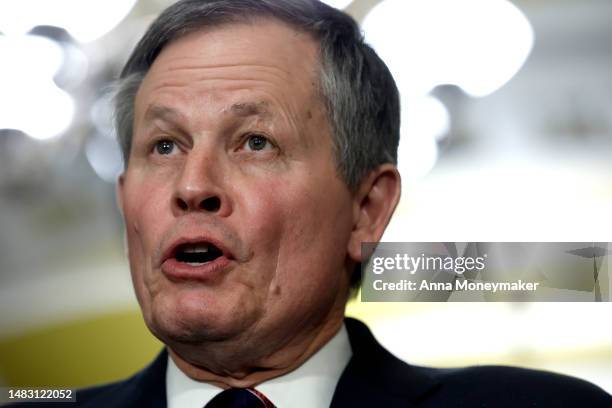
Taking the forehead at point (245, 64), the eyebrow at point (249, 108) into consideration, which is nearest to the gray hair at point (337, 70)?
the forehead at point (245, 64)

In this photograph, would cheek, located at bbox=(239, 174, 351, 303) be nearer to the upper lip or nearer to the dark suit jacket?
the upper lip

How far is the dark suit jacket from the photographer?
2.07 m

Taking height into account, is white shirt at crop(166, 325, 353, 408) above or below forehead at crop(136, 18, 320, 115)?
below

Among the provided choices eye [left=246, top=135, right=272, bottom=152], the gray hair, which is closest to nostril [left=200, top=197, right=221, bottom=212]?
eye [left=246, top=135, right=272, bottom=152]

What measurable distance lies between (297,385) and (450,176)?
0.57m

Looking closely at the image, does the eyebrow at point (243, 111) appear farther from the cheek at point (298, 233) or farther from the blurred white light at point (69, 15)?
the blurred white light at point (69, 15)

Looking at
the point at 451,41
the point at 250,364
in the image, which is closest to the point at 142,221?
the point at 250,364

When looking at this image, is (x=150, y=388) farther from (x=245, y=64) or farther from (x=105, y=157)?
(x=245, y=64)

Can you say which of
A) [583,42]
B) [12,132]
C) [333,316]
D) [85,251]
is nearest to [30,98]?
[12,132]

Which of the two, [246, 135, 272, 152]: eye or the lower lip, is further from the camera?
[246, 135, 272, 152]: eye

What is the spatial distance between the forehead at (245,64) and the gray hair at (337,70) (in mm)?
22

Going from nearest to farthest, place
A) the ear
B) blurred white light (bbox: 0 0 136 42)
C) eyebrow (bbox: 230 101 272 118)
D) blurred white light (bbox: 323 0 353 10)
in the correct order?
eyebrow (bbox: 230 101 272 118) < the ear < blurred white light (bbox: 323 0 353 10) < blurred white light (bbox: 0 0 136 42)

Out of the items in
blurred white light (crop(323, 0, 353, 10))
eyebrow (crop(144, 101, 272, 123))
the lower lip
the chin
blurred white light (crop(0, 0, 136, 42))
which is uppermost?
blurred white light (crop(0, 0, 136, 42))

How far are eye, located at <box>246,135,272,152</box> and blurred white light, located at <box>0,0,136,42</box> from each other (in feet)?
1.76
